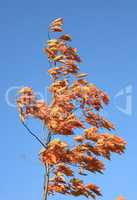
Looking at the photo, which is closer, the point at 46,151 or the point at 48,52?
the point at 46,151

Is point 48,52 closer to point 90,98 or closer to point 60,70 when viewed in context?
point 60,70

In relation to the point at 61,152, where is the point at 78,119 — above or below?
above

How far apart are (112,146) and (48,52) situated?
400 centimetres

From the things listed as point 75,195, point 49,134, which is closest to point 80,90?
point 49,134

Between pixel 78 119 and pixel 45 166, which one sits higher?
pixel 78 119

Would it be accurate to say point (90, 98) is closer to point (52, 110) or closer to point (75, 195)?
point (52, 110)

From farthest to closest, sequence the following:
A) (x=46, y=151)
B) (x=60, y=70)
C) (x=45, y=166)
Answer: (x=60, y=70)
(x=45, y=166)
(x=46, y=151)

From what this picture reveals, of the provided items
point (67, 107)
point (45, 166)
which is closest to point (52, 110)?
point (67, 107)

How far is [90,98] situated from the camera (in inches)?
624

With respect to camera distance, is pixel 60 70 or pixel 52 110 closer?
pixel 52 110

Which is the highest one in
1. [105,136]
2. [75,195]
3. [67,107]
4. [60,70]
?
[60,70]

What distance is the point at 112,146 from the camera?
49.1ft

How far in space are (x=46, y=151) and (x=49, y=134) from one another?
49.6 inches

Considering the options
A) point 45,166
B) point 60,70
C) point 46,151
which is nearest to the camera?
point 46,151
